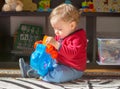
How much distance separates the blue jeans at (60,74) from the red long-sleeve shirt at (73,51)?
0.09 ft

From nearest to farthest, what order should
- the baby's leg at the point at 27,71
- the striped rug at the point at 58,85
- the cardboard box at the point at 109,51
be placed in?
1. the striped rug at the point at 58,85
2. the baby's leg at the point at 27,71
3. the cardboard box at the point at 109,51

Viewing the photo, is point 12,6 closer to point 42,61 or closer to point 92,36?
point 92,36

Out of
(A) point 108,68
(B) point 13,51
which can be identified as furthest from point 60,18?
(B) point 13,51

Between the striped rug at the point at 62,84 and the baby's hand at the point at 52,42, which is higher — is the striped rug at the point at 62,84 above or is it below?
below

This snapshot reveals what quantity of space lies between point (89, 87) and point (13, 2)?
1.01m

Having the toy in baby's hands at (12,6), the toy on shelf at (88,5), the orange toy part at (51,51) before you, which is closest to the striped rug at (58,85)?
the orange toy part at (51,51)

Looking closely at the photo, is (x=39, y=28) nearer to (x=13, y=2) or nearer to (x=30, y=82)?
(x=13, y=2)

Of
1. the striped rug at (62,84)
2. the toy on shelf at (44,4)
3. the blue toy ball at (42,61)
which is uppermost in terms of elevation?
the toy on shelf at (44,4)

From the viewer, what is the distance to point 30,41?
85.3 inches

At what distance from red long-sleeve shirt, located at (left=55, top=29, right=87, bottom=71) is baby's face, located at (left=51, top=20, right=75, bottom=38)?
22 millimetres

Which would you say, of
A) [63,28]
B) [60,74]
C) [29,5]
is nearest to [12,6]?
[29,5]

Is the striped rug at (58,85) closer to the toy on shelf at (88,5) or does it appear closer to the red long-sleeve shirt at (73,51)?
the red long-sleeve shirt at (73,51)

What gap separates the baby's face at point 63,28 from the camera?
136 cm

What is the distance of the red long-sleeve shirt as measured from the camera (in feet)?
4.43
